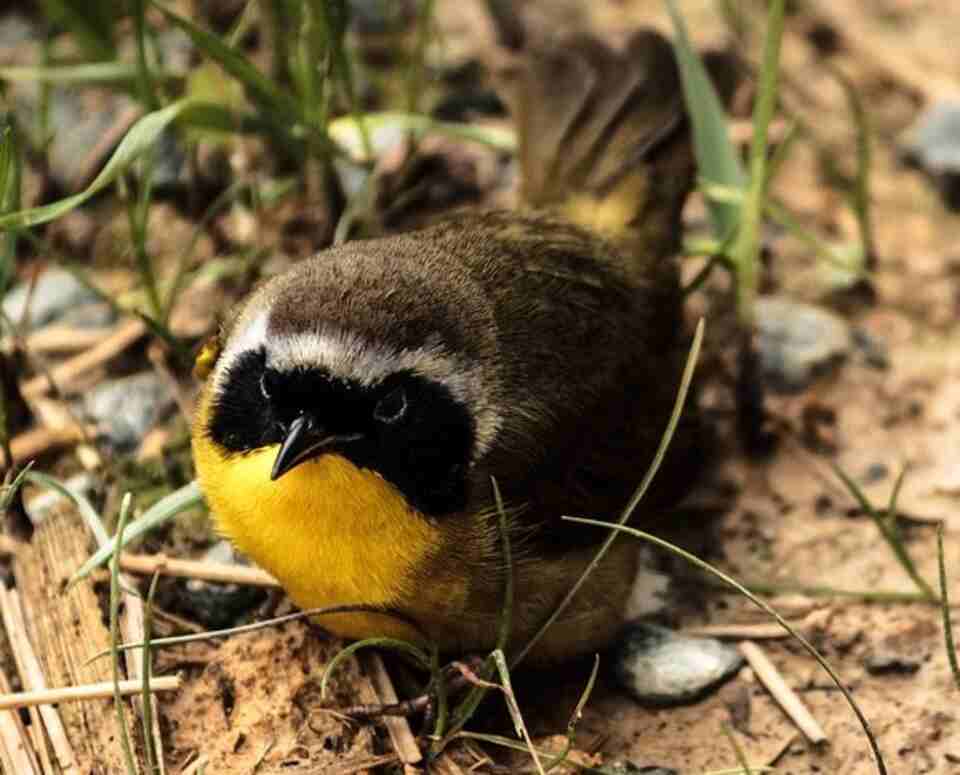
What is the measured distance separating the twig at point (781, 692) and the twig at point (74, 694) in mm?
1670

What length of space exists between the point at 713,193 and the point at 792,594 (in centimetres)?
141

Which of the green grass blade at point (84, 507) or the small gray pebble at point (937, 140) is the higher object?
the small gray pebble at point (937, 140)

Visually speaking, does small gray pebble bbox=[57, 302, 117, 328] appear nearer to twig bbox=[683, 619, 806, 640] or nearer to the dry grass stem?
→ the dry grass stem

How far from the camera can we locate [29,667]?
387 centimetres

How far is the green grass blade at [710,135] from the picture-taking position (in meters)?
4.82

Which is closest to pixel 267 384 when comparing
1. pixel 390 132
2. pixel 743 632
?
pixel 743 632

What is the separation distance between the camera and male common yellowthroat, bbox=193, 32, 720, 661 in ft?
11.1

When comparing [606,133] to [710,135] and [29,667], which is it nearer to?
[710,135]

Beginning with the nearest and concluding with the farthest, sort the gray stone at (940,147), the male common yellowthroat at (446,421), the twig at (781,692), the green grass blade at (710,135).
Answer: the male common yellowthroat at (446,421) < the twig at (781,692) < the green grass blade at (710,135) < the gray stone at (940,147)

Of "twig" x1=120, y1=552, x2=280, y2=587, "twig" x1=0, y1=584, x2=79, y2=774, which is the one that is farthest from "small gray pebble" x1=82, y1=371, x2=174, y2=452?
"twig" x1=0, y1=584, x2=79, y2=774

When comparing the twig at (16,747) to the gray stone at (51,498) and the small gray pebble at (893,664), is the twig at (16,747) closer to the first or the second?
the gray stone at (51,498)

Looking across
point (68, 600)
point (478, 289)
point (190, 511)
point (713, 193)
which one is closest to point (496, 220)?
point (478, 289)

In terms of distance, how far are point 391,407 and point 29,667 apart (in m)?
1.30

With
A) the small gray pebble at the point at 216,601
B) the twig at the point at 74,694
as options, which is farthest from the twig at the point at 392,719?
the twig at the point at 74,694
